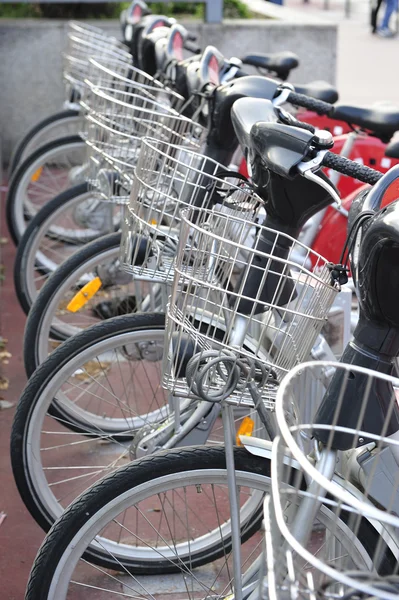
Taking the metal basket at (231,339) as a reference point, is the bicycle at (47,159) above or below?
below

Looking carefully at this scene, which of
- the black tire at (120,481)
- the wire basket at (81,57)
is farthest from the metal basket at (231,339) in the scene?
the wire basket at (81,57)

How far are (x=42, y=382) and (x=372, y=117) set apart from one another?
1851 mm

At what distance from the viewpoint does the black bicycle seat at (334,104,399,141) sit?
12.6ft

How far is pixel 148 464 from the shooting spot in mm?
2154

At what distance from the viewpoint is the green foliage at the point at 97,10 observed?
349 inches

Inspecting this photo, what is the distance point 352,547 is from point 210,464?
1.26 ft

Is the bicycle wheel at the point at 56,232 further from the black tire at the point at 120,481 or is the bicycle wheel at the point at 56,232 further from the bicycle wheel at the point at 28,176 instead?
the black tire at the point at 120,481

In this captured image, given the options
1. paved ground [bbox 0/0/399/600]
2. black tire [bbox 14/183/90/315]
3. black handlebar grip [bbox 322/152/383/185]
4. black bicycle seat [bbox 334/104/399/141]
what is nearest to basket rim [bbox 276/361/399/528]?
black handlebar grip [bbox 322/152/383/185]

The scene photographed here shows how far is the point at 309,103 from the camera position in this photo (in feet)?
11.5

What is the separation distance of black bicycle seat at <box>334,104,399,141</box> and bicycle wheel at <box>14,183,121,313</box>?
1190 mm

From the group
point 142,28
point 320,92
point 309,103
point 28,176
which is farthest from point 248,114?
point 28,176

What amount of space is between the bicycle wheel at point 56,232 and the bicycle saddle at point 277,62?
1.13 m

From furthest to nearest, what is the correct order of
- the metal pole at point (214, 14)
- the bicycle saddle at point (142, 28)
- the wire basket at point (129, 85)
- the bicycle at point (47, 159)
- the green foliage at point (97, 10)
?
the green foliage at point (97, 10) → the metal pole at point (214, 14) → the bicycle at point (47, 159) → the bicycle saddle at point (142, 28) → the wire basket at point (129, 85)

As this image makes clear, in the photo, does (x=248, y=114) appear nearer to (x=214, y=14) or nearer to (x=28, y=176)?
(x=28, y=176)
